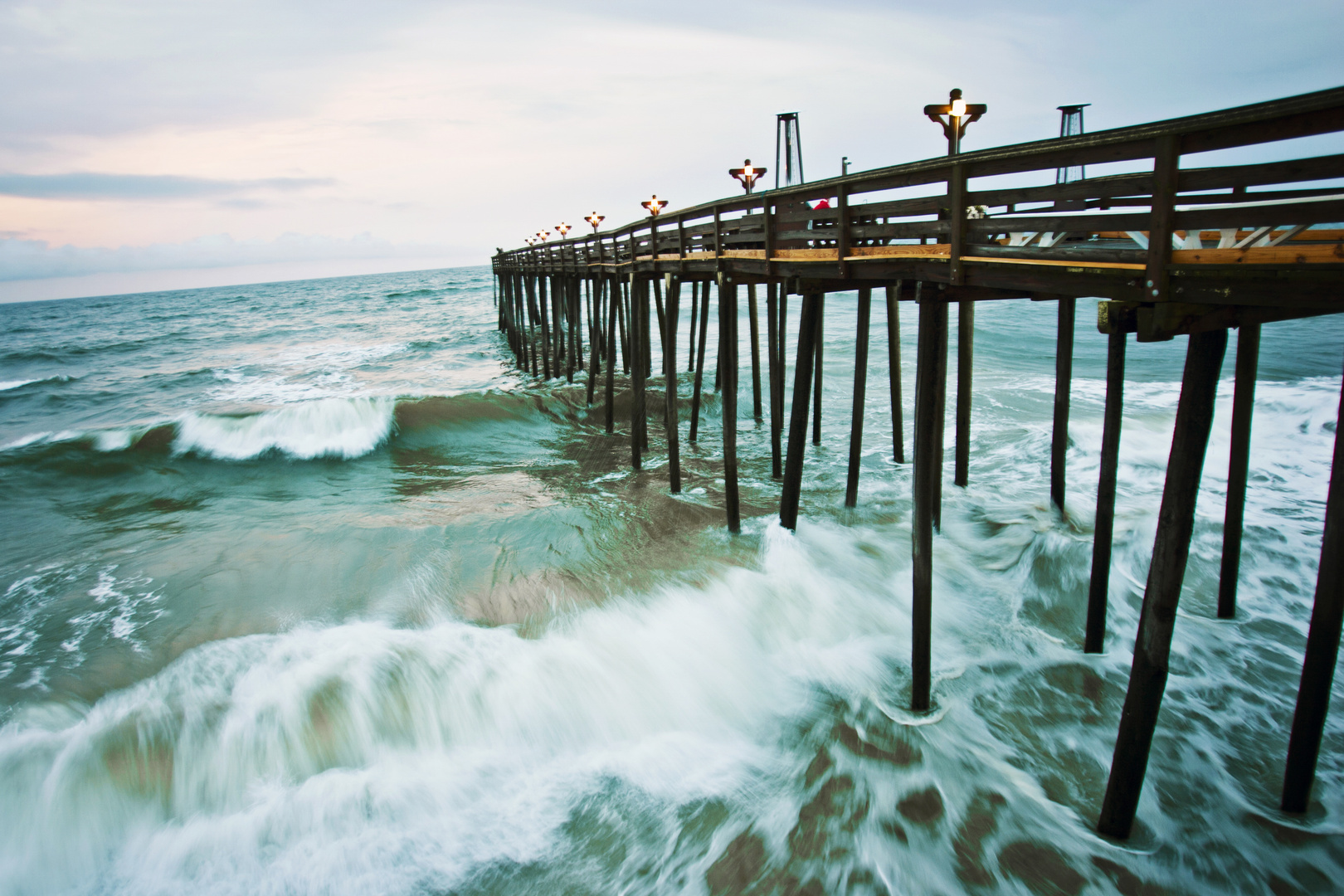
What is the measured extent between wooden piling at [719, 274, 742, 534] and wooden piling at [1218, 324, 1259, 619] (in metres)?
4.77

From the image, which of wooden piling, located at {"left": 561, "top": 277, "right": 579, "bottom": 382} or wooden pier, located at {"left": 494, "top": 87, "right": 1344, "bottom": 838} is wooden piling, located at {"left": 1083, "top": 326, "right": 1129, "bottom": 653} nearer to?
wooden pier, located at {"left": 494, "top": 87, "right": 1344, "bottom": 838}

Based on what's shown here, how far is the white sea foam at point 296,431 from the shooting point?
1493cm

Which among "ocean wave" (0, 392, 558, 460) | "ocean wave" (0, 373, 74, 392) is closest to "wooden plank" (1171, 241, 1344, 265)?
"ocean wave" (0, 392, 558, 460)

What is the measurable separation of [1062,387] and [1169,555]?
14.0 ft

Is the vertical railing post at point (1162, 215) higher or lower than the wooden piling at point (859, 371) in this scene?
higher

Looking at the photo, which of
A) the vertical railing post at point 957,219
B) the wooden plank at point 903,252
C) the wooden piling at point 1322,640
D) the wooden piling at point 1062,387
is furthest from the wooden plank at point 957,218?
the wooden piling at point 1062,387

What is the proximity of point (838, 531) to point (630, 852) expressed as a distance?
4.86 metres

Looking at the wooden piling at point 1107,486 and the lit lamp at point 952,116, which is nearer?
the wooden piling at point 1107,486

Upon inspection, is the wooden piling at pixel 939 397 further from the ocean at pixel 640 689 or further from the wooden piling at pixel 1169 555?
the wooden piling at pixel 1169 555

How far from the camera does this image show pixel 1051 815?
15.0ft

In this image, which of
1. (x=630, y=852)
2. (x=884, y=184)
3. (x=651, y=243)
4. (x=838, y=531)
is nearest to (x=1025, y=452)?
(x=838, y=531)

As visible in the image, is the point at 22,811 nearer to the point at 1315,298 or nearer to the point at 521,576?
the point at 521,576

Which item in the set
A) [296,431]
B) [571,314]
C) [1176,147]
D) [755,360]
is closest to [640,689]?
[1176,147]

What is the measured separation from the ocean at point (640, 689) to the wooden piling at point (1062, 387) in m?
0.79
